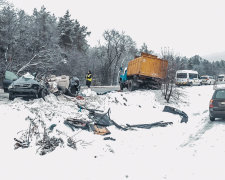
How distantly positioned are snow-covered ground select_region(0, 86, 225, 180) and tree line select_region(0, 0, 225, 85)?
9.12m

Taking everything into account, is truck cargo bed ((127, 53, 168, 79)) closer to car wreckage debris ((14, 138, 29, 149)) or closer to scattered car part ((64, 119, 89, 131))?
scattered car part ((64, 119, 89, 131))

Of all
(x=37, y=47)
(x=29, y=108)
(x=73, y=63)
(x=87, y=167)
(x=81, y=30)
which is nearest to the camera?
(x=87, y=167)

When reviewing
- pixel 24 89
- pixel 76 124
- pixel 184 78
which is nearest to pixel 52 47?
pixel 184 78

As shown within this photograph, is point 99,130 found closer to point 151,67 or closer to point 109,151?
point 109,151

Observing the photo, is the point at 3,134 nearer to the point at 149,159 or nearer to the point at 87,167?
the point at 87,167

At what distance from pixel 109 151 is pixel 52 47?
29.4 metres

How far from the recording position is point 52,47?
3400 centimetres

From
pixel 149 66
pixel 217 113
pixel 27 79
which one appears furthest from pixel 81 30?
pixel 217 113

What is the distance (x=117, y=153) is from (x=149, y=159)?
106 centimetres

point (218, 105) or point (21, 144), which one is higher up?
point (218, 105)

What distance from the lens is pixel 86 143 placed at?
757cm

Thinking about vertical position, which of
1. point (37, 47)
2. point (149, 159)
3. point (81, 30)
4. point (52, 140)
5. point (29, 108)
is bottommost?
point (149, 159)

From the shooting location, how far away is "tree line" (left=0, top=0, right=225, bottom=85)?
26.9m

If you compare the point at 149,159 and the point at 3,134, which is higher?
the point at 3,134
